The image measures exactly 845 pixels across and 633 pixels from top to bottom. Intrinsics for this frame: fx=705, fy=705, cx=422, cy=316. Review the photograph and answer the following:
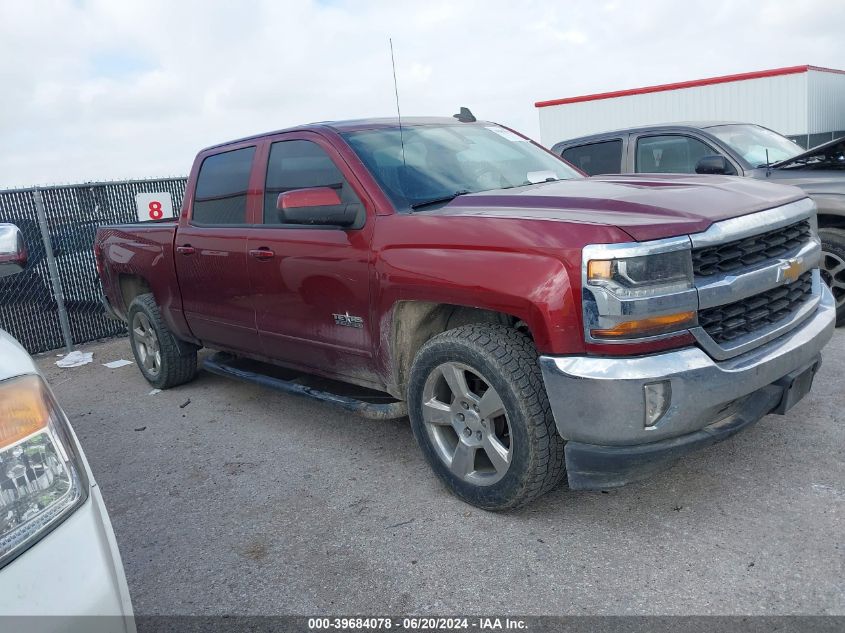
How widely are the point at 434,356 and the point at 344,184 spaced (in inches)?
44.2

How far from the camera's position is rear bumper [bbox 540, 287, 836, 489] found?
2572 millimetres

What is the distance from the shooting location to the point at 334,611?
2.60 meters

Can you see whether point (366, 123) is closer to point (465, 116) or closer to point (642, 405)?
point (465, 116)

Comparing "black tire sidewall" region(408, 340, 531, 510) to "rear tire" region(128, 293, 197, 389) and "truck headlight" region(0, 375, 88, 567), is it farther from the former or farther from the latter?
"rear tire" region(128, 293, 197, 389)

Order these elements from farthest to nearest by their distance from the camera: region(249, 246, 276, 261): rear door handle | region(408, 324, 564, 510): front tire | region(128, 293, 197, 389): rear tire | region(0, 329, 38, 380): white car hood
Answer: region(128, 293, 197, 389): rear tire
region(249, 246, 276, 261): rear door handle
region(408, 324, 564, 510): front tire
region(0, 329, 38, 380): white car hood

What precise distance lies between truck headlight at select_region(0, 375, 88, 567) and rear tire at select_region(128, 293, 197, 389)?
3963 millimetres

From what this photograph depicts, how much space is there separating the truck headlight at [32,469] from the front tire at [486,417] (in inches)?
66.6

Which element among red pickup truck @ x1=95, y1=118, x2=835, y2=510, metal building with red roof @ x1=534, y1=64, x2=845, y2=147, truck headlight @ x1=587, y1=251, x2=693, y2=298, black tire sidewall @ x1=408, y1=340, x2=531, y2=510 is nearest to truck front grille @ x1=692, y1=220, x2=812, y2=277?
red pickup truck @ x1=95, y1=118, x2=835, y2=510

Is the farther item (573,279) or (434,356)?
(434,356)

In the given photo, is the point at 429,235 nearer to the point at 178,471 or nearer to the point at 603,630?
the point at 603,630

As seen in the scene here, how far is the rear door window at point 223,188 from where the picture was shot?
14.8ft

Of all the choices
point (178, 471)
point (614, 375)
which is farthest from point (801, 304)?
point (178, 471)

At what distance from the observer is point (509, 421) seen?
2.91m

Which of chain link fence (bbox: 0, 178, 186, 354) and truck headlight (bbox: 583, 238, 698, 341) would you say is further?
chain link fence (bbox: 0, 178, 186, 354)
